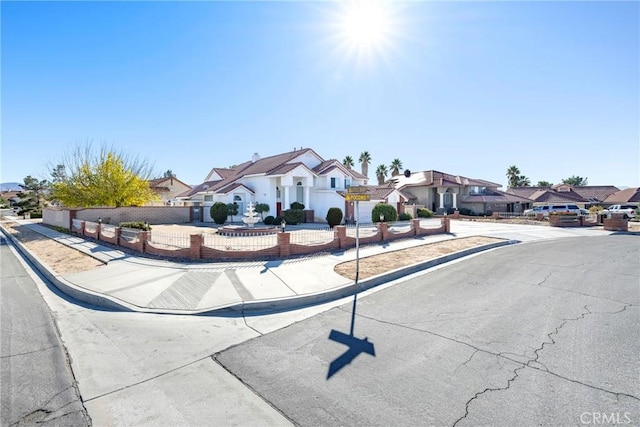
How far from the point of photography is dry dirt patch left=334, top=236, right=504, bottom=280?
32.8 feet

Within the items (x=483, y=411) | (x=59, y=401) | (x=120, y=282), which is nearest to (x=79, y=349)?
(x=59, y=401)

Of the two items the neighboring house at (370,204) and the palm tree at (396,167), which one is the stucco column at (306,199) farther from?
the palm tree at (396,167)

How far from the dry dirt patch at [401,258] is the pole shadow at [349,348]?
3672mm

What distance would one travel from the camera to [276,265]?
35.9 feet

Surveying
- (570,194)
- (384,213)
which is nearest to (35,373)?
(384,213)

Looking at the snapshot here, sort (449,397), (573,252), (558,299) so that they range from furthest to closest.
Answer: (573,252)
(558,299)
(449,397)

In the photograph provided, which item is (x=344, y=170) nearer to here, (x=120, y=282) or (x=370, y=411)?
(x=120, y=282)

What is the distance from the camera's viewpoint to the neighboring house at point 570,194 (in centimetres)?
4617

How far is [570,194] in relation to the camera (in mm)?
50562

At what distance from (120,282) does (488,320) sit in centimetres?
996

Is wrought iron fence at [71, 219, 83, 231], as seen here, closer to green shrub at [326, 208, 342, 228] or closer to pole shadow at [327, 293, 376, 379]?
green shrub at [326, 208, 342, 228]

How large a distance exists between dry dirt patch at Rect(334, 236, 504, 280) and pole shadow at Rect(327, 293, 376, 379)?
145 inches

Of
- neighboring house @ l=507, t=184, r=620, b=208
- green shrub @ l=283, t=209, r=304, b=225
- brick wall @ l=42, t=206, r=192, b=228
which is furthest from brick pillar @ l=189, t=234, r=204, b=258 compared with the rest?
neighboring house @ l=507, t=184, r=620, b=208

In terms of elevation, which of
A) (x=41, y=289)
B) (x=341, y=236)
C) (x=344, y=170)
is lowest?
(x=41, y=289)
